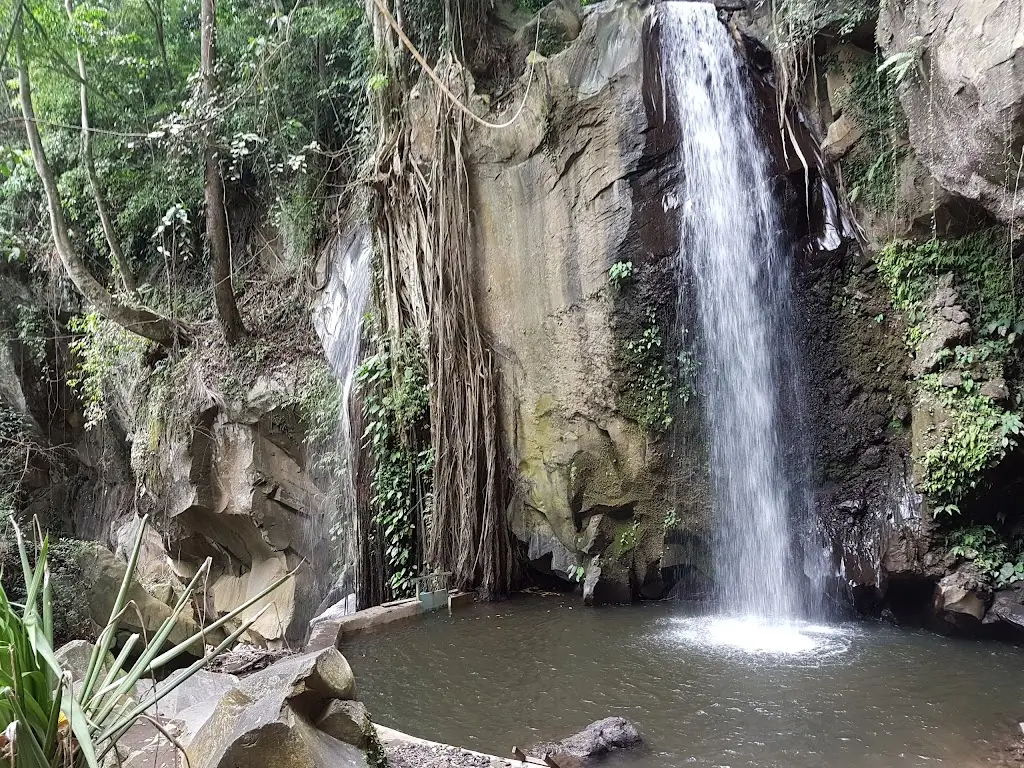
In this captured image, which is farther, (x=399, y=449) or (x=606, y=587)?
(x=399, y=449)

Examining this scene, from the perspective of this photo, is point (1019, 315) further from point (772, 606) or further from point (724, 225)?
point (772, 606)

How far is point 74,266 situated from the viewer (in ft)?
27.1

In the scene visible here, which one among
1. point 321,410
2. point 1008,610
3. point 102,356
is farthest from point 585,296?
point 102,356

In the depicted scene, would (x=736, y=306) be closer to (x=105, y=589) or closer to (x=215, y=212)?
(x=215, y=212)

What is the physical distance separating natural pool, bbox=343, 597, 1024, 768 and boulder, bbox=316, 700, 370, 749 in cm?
98

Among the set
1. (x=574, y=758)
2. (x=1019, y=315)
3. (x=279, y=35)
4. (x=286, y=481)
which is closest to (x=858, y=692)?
(x=574, y=758)

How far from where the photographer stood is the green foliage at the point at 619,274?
6.52 m

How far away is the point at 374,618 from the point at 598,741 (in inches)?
113

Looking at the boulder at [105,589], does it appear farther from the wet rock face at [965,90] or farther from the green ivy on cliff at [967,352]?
the wet rock face at [965,90]

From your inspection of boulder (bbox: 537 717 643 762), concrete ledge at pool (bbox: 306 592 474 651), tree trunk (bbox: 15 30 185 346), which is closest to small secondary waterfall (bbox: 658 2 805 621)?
concrete ledge at pool (bbox: 306 592 474 651)

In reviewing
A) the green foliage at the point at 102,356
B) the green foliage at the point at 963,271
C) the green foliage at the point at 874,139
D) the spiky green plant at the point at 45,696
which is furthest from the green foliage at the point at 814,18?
the green foliage at the point at 102,356

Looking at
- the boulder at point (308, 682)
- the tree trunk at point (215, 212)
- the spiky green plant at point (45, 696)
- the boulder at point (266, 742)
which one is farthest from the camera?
the tree trunk at point (215, 212)

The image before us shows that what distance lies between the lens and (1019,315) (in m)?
5.46

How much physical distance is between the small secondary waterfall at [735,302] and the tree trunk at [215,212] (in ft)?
15.8
